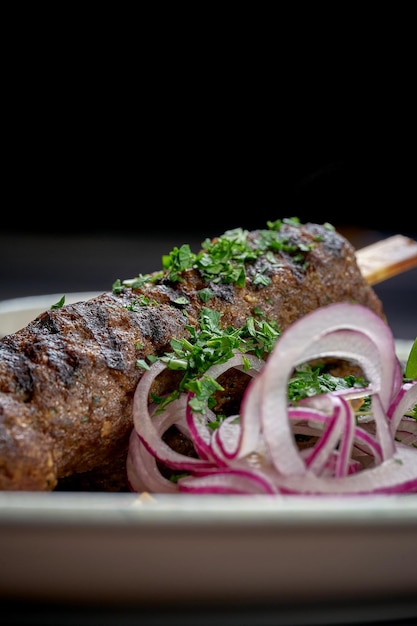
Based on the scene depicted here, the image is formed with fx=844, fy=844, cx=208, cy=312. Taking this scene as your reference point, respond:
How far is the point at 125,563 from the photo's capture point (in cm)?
222

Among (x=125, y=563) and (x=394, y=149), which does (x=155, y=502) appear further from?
(x=394, y=149)

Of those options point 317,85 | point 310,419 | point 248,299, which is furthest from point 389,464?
point 317,85

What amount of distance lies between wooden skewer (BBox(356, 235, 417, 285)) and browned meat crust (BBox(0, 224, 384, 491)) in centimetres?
113

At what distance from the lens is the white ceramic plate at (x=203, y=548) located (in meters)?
2.13

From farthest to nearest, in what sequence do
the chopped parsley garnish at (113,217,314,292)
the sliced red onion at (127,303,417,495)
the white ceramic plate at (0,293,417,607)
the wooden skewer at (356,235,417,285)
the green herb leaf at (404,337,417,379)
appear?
the wooden skewer at (356,235,417,285), the chopped parsley garnish at (113,217,314,292), the green herb leaf at (404,337,417,379), the sliced red onion at (127,303,417,495), the white ceramic plate at (0,293,417,607)

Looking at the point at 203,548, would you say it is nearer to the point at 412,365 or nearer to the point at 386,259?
the point at 412,365

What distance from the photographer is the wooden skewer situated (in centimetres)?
448

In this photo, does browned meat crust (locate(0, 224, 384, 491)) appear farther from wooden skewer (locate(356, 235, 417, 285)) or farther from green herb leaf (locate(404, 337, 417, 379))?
wooden skewer (locate(356, 235, 417, 285))

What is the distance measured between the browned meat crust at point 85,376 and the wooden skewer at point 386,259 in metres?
1.13

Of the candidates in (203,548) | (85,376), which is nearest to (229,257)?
(85,376)

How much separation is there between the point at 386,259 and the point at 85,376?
2335mm

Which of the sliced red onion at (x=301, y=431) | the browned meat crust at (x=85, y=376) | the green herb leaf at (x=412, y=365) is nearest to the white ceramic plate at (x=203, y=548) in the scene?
the sliced red onion at (x=301, y=431)

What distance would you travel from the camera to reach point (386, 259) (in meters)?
4.59

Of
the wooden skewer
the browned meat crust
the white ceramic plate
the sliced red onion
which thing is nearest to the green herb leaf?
the sliced red onion
